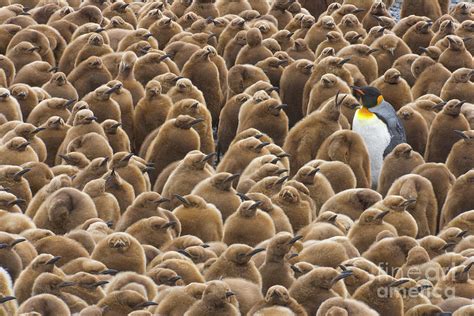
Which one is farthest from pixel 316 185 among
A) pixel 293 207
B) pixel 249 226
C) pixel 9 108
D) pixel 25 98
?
pixel 25 98

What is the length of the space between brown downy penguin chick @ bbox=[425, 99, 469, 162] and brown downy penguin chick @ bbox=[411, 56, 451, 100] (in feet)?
4.32

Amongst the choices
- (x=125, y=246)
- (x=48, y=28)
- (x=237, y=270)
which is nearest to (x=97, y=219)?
(x=125, y=246)

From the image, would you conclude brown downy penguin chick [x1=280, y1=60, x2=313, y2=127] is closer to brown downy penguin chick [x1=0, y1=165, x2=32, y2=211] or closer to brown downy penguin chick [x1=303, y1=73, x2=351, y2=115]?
brown downy penguin chick [x1=303, y1=73, x2=351, y2=115]

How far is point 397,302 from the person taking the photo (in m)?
8.09

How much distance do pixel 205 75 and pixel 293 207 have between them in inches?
133

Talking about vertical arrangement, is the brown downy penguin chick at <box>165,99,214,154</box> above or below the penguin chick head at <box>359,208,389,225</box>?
below

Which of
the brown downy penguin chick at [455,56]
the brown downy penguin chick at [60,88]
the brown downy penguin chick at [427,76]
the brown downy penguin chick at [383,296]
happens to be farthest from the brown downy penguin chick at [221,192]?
the brown downy penguin chick at [455,56]

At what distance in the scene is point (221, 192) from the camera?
1016 centimetres

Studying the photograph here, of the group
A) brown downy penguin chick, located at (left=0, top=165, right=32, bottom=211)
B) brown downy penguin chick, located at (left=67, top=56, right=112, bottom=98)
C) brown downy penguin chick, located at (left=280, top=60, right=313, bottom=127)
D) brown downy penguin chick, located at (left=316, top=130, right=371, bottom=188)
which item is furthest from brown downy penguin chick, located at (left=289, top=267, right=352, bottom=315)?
brown downy penguin chick, located at (left=67, top=56, right=112, bottom=98)

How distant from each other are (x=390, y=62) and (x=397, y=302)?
5991 mm

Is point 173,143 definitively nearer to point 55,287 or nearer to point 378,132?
point 378,132

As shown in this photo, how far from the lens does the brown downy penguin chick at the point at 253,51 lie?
13555 millimetres

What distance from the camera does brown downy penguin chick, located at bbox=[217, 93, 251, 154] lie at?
12391 millimetres

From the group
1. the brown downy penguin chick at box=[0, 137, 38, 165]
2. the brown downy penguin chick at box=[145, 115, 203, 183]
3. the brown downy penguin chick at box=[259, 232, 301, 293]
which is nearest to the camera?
the brown downy penguin chick at box=[259, 232, 301, 293]
